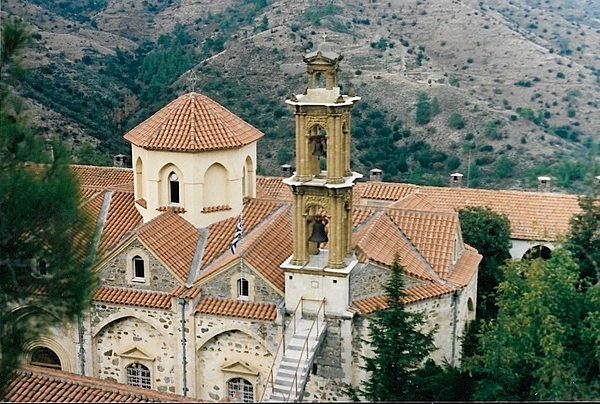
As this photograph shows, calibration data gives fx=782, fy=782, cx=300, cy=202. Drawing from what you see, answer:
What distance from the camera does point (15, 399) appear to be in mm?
17953

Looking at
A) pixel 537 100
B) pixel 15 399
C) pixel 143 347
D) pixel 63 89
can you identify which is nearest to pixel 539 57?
pixel 537 100

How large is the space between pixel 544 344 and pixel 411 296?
14.4ft

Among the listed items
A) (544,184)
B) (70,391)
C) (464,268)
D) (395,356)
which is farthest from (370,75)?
(70,391)

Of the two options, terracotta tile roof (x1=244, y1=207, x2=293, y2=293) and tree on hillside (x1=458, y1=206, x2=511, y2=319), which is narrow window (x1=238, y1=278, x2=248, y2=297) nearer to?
terracotta tile roof (x1=244, y1=207, x2=293, y2=293)

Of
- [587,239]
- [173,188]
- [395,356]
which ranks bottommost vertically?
[395,356]

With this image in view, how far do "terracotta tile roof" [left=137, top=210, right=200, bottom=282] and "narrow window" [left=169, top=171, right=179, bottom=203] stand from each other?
48 centimetres

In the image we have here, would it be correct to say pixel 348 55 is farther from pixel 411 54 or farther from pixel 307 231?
pixel 307 231

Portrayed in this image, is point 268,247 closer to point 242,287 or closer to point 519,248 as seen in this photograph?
point 242,287

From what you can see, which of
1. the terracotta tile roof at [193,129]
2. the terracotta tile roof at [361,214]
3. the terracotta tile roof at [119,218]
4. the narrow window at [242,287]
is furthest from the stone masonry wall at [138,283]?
the terracotta tile roof at [361,214]

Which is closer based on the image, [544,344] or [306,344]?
[544,344]

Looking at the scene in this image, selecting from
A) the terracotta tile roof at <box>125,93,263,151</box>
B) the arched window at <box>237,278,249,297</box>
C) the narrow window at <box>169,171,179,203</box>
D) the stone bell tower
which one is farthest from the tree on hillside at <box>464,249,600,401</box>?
the narrow window at <box>169,171,179,203</box>

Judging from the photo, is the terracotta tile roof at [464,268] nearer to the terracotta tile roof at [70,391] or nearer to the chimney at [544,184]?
the terracotta tile roof at [70,391]

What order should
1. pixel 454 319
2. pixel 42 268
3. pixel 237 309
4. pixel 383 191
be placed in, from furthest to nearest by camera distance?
1. pixel 383 191
2. pixel 454 319
3. pixel 237 309
4. pixel 42 268

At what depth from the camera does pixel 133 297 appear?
896 inches
